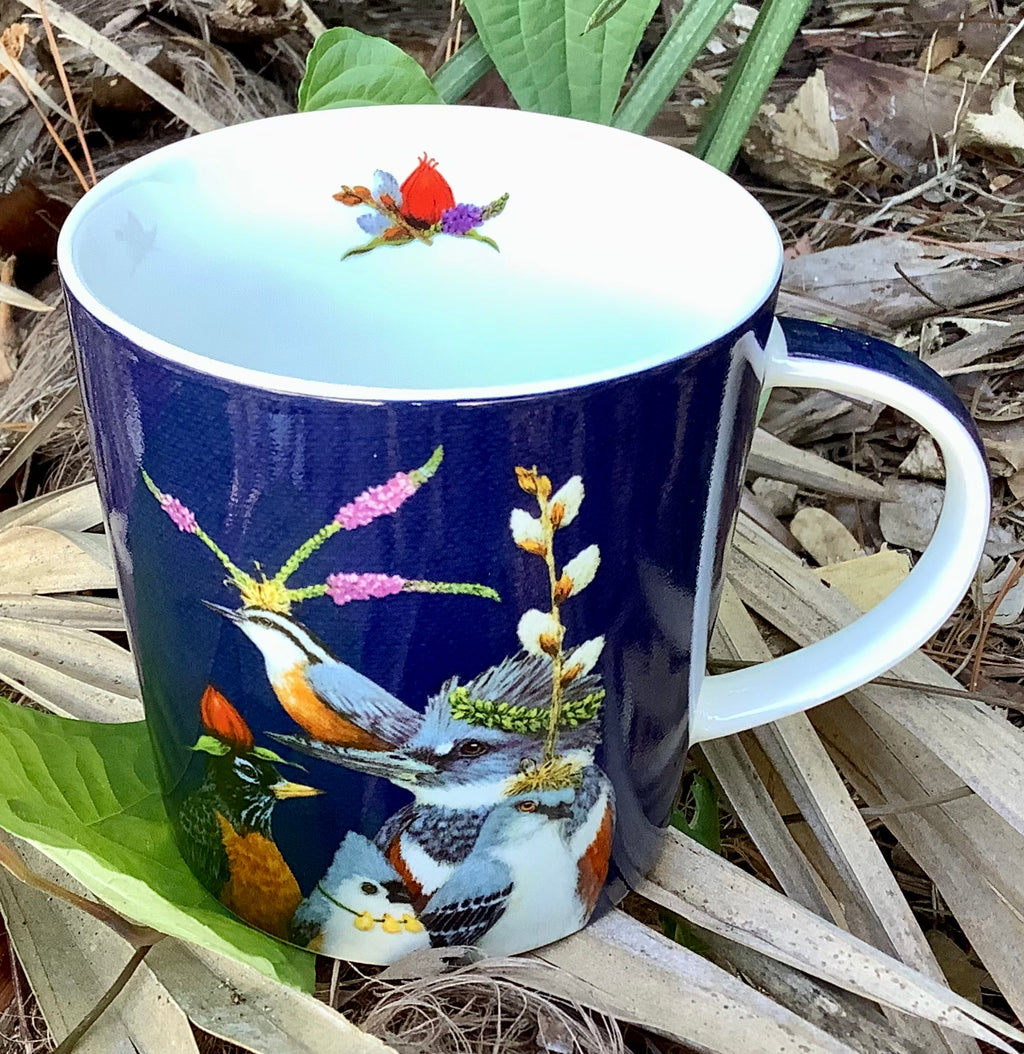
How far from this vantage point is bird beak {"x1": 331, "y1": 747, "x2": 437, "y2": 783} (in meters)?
0.40

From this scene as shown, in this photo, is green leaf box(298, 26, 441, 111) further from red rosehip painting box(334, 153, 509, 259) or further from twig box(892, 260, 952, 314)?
twig box(892, 260, 952, 314)

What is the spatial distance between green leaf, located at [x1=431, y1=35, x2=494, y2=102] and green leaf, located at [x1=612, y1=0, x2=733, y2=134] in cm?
9

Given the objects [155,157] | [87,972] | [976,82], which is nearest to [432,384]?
[155,157]

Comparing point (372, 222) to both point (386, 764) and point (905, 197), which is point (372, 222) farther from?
point (905, 197)

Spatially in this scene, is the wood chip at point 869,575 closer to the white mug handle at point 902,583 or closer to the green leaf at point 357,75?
the white mug handle at point 902,583

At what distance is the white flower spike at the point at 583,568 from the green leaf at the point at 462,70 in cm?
45

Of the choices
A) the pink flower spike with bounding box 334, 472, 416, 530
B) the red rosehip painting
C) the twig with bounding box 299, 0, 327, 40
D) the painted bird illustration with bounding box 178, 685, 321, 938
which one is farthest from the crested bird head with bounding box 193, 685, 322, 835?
the twig with bounding box 299, 0, 327, 40

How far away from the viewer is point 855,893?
521 mm

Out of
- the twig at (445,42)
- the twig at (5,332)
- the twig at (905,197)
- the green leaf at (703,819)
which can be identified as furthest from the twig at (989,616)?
the twig at (5,332)

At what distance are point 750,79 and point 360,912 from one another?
51 centimetres

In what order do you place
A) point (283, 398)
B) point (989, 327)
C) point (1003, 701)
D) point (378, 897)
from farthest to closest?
point (989, 327), point (1003, 701), point (378, 897), point (283, 398)

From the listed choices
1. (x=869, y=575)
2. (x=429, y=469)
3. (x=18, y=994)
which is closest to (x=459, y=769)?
(x=429, y=469)

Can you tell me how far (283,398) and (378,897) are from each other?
21cm

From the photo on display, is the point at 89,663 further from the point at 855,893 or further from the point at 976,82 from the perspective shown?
the point at 976,82
